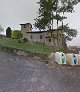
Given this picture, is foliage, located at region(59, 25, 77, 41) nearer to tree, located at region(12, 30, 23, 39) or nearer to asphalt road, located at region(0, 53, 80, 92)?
tree, located at region(12, 30, 23, 39)

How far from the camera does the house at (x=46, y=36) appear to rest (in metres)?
47.4

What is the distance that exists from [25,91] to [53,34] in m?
34.7

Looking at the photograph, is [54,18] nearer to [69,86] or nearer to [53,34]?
[53,34]

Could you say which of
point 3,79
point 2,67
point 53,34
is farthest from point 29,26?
point 3,79

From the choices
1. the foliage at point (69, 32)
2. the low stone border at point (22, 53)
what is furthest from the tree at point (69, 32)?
the low stone border at point (22, 53)

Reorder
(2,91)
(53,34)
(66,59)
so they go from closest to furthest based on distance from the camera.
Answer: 1. (2,91)
2. (66,59)
3. (53,34)

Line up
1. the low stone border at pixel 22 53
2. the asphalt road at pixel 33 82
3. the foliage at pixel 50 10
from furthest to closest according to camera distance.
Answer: the foliage at pixel 50 10, the low stone border at pixel 22 53, the asphalt road at pixel 33 82

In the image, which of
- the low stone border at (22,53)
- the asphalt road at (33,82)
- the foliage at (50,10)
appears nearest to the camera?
the asphalt road at (33,82)

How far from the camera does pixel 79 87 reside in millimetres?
15094

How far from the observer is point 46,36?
4997 centimetres

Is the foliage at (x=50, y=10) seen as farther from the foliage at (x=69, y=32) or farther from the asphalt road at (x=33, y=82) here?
the asphalt road at (x=33, y=82)

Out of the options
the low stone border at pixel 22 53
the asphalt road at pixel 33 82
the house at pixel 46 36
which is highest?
the house at pixel 46 36

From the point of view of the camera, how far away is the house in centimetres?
4737

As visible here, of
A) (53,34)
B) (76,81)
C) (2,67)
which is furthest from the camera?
(53,34)
